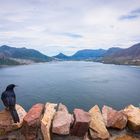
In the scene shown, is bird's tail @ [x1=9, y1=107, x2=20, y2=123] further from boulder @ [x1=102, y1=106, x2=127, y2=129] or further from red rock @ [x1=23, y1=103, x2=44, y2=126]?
boulder @ [x1=102, y1=106, x2=127, y2=129]

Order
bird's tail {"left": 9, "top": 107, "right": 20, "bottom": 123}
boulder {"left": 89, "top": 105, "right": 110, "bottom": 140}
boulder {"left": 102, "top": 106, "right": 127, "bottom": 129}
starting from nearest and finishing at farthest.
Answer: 1. boulder {"left": 89, "top": 105, "right": 110, "bottom": 140}
2. bird's tail {"left": 9, "top": 107, "right": 20, "bottom": 123}
3. boulder {"left": 102, "top": 106, "right": 127, "bottom": 129}

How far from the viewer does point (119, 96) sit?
89.6 metres

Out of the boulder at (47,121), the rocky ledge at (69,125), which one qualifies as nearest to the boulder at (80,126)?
the rocky ledge at (69,125)

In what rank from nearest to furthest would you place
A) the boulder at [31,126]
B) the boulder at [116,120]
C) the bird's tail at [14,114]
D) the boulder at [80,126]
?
the boulder at [31,126], the boulder at [80,126], the bird's tail at [14,114], the boulder at [116,120]

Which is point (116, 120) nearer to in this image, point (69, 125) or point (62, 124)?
point (69, 125)

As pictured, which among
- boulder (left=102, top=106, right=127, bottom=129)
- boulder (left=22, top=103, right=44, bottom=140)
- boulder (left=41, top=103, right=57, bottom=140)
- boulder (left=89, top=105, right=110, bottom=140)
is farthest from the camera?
boulder (left=102, top=106, right=127, bottom=129)

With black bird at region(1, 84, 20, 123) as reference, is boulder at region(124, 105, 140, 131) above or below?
below

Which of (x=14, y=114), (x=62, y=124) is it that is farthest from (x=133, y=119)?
(x=14, y=114)

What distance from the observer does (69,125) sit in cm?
697

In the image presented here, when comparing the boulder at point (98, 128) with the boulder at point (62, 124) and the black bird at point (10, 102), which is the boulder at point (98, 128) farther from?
the black bird at point (10, 102)

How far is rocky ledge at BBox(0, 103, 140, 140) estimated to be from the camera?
6.84 metres

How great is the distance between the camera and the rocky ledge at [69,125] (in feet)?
22.5

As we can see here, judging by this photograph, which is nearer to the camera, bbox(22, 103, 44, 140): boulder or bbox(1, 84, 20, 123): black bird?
bbox(22, 103, 44, 140): boulder

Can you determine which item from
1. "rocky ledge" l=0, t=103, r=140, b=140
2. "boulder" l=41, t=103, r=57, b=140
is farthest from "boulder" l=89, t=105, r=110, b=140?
"boulder" l=41, t=103, r=57, b=140
